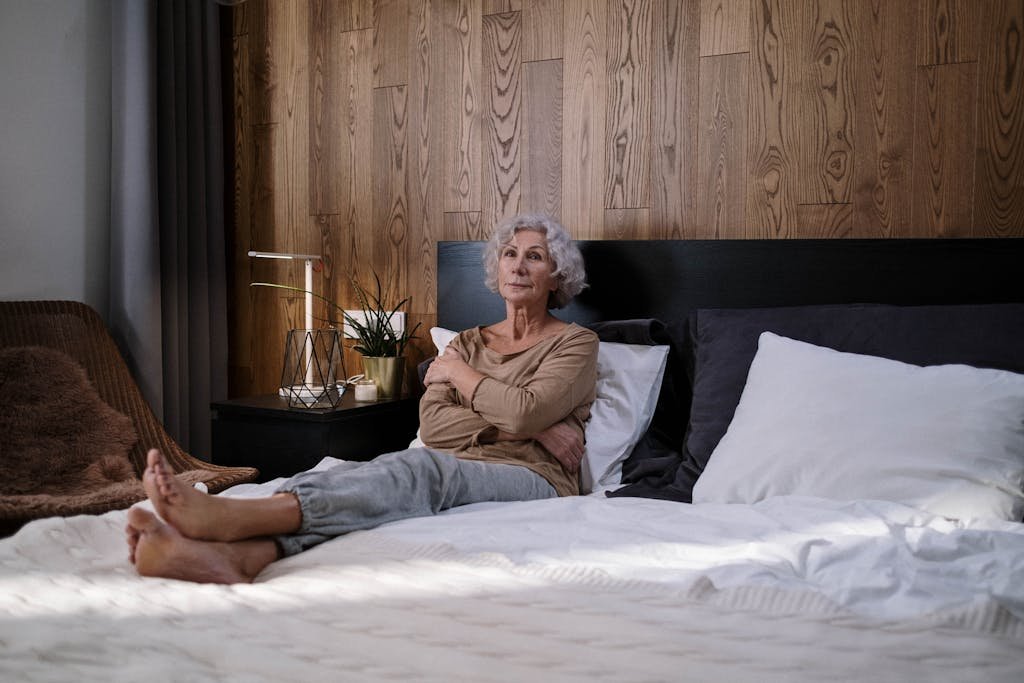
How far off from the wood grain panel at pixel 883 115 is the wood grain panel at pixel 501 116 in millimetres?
1072

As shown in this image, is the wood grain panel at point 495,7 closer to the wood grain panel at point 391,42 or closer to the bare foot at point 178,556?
the wood grain panel at point 391,42

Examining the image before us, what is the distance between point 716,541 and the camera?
4.77 feet

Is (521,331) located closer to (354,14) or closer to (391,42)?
(391,42)

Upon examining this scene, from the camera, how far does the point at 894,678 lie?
36.9 inches

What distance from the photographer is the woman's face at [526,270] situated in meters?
2.34

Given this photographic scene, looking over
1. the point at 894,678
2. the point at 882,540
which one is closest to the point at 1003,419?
the point at 882,540

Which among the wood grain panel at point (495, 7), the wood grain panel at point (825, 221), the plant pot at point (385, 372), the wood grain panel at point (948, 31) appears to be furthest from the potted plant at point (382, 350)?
the wood grain panel at point (948, 31)

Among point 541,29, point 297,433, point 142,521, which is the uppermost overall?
point 541,29

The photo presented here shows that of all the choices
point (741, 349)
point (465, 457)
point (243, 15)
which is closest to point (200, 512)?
point (465, 457)

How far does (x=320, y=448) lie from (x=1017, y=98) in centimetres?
215

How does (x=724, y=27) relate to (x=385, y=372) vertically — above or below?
above

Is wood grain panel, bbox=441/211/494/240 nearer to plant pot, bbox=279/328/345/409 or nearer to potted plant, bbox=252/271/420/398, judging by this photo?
potted plant, bbox=252/271/420/398

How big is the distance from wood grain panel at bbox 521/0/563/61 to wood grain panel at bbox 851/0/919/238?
36.2 inches

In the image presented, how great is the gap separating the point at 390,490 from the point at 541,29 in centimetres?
180
